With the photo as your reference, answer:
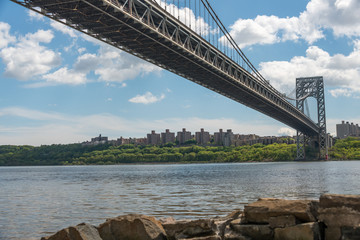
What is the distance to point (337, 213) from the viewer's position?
775 cm

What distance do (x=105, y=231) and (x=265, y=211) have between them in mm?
3474

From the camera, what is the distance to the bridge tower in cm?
10119

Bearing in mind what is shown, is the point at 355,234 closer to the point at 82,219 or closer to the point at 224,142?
the point at 82,219

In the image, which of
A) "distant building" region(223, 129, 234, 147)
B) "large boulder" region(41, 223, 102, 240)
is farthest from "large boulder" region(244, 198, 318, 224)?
"distant building" region(223, 129, 234, 147)

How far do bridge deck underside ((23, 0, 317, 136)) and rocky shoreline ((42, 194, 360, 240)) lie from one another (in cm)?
1798

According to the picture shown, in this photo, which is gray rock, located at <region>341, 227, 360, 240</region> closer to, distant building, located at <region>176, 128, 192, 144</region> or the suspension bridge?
the suspension bridge

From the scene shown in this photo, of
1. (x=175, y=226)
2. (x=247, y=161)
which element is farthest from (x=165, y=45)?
(x=247, y=161)

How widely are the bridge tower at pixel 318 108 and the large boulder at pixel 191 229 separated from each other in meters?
96.5

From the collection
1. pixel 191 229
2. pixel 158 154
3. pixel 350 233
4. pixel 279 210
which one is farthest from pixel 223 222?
pixel 158 154

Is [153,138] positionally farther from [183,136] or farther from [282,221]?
[282,221]

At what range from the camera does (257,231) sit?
8.44m

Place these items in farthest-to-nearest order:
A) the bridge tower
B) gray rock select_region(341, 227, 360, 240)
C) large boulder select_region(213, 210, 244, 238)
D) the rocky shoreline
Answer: the bridge tower → large boulder select_region(213, 210, 244, 238) → the rocky shoreline → gray rock select_region(341, 227, 360, 240)

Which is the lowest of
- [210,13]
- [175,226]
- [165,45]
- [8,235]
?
[8,235]

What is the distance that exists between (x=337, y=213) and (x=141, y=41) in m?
27.2
